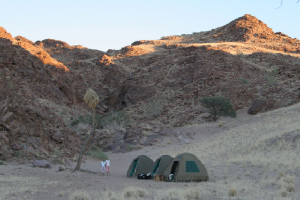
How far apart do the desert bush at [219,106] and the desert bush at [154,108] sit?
860cm

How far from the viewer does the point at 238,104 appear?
40938mm

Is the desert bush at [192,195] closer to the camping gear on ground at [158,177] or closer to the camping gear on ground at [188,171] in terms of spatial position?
the camping gear on ground at [188,171]

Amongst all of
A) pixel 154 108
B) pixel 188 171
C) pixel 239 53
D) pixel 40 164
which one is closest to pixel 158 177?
pixel 188 171

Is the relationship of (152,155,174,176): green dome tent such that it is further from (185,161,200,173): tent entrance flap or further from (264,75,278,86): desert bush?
(264,75,278,86): desert bush

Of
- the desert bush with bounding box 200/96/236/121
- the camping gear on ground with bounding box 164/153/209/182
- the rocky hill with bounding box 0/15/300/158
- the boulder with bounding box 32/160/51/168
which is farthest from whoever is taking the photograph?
the desert bush with bounding box 200/96/236/121

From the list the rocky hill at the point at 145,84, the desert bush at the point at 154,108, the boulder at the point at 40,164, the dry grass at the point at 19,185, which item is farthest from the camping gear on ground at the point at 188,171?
the desert bush at the point at 154,108

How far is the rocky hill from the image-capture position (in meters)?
32.4

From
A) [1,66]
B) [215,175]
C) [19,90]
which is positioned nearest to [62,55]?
[1,66]

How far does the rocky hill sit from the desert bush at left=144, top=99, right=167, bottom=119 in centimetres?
17

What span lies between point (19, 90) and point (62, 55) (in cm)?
5638

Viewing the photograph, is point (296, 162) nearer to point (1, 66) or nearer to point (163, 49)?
point (1, 66)

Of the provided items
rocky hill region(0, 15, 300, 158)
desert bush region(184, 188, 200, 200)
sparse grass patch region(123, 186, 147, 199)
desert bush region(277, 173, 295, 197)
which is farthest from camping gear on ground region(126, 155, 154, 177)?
desert bush region(277, 173, 295, 197)

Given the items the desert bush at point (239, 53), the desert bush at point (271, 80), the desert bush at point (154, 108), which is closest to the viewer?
the desert bush at point (271, 80)

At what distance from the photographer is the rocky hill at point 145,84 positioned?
32.4 metres
